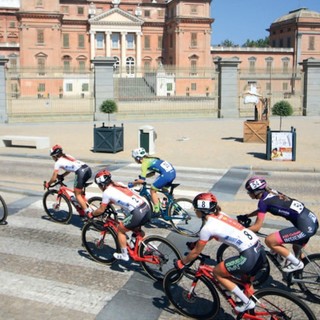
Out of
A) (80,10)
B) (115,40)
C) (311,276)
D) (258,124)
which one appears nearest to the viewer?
(311,276)

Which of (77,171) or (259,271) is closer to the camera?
(259,271)

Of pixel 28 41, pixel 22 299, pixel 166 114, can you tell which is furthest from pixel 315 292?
pixel 28 41

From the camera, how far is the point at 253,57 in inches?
3110

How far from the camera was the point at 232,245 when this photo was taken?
536 centimetres

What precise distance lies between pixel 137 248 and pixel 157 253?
36cm

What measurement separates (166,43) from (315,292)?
78.4 metres

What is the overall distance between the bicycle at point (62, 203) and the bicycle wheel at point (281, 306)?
490cm

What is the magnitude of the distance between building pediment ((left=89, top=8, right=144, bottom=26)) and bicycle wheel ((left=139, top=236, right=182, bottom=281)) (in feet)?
247

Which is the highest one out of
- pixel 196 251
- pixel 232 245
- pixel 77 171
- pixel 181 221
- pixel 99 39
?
pixel 99 39

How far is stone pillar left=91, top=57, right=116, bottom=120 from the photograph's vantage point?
30.4 metres

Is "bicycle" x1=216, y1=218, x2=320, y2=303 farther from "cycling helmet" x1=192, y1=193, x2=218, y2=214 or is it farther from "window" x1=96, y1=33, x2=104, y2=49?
"window" x1=96, y1=33, x2=104, y2=49

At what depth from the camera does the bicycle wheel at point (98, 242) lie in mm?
7523

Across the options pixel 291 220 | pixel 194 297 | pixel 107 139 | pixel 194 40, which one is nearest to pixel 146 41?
pixel 194 40

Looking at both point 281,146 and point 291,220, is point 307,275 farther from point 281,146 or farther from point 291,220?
point 281,146
